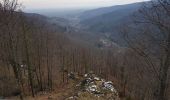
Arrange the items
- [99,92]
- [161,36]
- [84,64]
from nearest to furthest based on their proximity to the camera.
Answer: [161,36] → [99,92] → [84,64]

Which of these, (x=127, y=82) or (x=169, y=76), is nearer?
(x=169, y=76)

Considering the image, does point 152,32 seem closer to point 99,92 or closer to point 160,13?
point 160,13

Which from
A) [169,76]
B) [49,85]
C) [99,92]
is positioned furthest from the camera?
[49,85]

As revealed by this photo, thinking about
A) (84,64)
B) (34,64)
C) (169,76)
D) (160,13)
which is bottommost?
(84,64)

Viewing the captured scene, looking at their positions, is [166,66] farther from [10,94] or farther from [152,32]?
[10,94]

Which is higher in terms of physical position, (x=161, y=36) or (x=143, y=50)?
(x=161, y=36)

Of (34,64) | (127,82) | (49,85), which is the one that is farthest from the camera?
(127,82)

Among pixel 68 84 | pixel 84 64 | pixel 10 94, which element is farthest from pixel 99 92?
pixel 84 64

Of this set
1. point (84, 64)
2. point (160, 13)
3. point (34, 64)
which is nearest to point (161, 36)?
point (160, 13)

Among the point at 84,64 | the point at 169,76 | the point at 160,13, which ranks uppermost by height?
the point at 160,13
